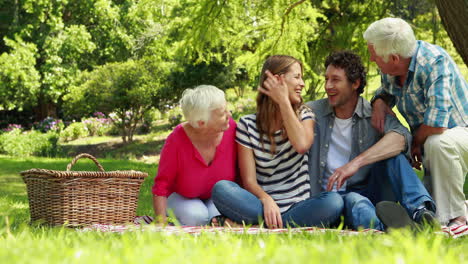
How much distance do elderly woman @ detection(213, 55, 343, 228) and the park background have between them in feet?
3.77

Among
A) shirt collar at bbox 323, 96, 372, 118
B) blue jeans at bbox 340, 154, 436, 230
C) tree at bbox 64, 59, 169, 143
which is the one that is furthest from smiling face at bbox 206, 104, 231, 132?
tree at bbox 64, 59, 169, 143

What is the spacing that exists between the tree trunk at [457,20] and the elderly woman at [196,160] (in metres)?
2.42

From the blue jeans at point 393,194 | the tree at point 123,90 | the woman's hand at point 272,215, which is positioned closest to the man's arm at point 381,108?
the blue jeans at point 393,194

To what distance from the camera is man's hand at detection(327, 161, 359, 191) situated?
11.9 ft

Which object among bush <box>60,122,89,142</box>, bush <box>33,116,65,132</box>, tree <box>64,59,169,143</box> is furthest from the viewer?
bush <box>33,116,65,132</box>

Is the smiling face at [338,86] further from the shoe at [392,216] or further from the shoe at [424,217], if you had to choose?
the shoe at [392,216]

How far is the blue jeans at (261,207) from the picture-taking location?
354cm

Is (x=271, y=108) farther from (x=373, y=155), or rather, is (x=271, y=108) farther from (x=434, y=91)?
(x=434, y=91)

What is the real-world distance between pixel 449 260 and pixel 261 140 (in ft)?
7.99

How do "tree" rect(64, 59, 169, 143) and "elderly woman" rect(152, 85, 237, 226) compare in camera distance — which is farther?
"tree" rect(64, 59, 169, 143)

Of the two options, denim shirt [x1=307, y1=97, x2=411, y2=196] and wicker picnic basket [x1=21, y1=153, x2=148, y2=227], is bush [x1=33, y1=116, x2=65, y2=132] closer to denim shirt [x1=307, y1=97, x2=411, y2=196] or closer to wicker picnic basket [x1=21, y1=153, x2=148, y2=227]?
wicker picnic basket [x1=21, y1=153, x2=148, y2=227]

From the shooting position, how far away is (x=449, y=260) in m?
1.49

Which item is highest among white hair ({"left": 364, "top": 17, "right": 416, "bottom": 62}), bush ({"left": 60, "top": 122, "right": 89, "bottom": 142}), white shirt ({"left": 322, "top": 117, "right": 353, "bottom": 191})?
white hair ({"left": 364, "top": 17, "right": 416, "bottom": 62})

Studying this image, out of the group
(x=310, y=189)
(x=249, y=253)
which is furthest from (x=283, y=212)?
(x=249, y=253)
